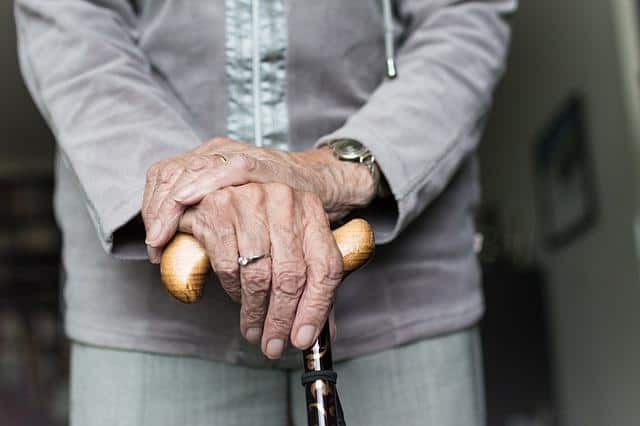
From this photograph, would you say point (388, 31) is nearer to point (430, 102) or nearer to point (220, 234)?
point (430, 102)

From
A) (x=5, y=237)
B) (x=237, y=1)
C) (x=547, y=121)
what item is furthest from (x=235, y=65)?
(x=5, y=237)

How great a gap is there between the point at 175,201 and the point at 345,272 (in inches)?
5.3

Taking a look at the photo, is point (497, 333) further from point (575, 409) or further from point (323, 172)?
point (323, 172)

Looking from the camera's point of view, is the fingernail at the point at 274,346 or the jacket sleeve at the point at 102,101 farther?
the jacket sleeve at the point at 102,101

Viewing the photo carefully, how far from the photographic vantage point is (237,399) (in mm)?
720

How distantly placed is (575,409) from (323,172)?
2.83 metres

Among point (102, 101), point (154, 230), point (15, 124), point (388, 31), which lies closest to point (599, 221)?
point (388, 31)

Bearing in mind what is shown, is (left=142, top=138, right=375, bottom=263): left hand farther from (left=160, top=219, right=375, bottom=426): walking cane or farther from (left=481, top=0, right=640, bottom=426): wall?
(left=481, top=0, right=640, bottom=426): wall

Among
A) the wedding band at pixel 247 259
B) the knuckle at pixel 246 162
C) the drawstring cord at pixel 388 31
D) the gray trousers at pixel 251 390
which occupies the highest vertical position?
the drawstring cord at pixel 388 31

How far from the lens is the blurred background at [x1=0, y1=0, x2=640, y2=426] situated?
2363 millimetres

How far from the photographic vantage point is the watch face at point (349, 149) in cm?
66

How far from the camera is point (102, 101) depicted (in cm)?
70

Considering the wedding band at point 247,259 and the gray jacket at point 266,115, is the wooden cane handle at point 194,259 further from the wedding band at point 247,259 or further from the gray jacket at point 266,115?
the gray jacket at point 266,115

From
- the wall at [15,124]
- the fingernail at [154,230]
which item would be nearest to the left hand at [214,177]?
the fingernail at [154,230]
